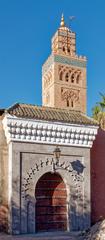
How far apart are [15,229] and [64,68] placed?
38.5 metres

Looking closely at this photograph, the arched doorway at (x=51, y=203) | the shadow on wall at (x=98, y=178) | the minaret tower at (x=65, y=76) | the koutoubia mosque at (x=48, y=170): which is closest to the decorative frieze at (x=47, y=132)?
the koutoubia mosque at (x=48, y=170)

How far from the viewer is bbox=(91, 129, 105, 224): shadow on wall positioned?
1473 centimetres

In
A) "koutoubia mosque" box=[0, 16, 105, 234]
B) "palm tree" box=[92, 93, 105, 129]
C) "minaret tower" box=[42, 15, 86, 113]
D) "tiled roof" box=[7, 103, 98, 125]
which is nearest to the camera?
"koutoubia mosque" box=[0, 16, 105, 234]

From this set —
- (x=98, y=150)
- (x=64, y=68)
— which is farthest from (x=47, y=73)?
(x=98, y=150)

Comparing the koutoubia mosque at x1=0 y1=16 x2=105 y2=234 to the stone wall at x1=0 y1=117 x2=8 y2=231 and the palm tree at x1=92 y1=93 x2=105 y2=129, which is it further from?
the palm tree at x1=92 y1=93 x2=105 y2=129

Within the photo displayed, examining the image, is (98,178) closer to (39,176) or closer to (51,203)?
(51,203)

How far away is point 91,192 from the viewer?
577 inches

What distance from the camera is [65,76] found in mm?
50406

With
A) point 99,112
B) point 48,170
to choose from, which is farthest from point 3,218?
point 99,112

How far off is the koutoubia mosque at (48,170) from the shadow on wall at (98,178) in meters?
0.04

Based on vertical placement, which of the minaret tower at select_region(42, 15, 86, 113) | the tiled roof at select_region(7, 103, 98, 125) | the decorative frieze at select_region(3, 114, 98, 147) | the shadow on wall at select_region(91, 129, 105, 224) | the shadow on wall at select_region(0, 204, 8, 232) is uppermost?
the minaret tower at select_region(42, 15, 86, 113)

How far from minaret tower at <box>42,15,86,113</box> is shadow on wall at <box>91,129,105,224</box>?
32.8 metres

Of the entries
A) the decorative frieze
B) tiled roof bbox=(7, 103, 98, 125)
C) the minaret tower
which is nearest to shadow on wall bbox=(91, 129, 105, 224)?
the decorative frieze

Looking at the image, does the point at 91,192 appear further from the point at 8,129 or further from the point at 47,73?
the point at 47,73
